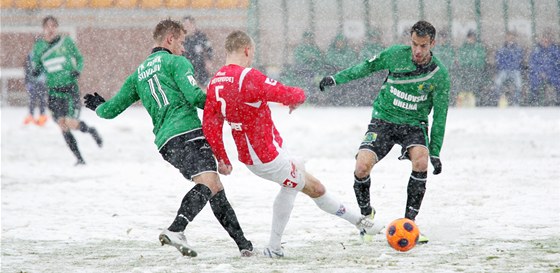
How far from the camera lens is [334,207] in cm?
686

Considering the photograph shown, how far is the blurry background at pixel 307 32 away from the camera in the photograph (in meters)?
24.4

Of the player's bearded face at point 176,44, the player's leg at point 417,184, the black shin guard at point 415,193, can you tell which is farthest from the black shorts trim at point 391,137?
the player's bearded face at point 176,44

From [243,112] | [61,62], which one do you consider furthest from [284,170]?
[61,62]

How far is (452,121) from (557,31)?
22.4 feet

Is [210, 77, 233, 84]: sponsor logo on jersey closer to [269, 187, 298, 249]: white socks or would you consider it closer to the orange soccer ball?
[269, 187, 298, 249]: white socks

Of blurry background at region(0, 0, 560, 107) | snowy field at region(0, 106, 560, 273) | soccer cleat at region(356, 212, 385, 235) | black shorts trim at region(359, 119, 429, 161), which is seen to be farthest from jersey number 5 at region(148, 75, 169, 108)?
blurry background at region(0, 0, 560, 107)

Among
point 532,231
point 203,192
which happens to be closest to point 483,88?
point 532,231

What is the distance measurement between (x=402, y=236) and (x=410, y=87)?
4.73ft

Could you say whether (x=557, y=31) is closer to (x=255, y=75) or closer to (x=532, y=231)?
(x=532, y=231)

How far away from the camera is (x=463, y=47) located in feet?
79.7

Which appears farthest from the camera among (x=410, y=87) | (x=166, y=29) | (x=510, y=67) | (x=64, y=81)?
(x=510, y=67)

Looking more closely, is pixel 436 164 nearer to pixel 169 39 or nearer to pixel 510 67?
pixel 169 39

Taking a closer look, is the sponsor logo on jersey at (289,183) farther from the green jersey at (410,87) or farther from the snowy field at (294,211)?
the green jersey at (410,87)

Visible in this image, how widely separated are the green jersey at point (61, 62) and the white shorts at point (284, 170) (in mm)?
7467
